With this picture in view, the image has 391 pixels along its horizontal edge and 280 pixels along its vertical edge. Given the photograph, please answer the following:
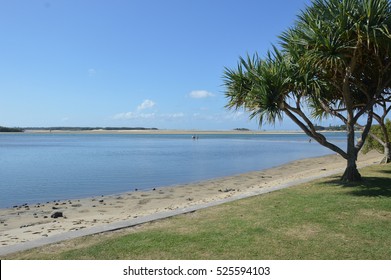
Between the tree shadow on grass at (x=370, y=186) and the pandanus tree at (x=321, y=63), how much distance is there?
46 cm

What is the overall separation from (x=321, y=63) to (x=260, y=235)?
19.1ft

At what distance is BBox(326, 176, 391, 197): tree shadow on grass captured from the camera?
30.4 feet

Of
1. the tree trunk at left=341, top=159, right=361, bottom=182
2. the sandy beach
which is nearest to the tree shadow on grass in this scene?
the tree trunk at left=341, top=159, right=361, bottom=182

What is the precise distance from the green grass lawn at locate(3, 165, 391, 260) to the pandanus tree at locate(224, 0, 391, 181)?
3153 mm

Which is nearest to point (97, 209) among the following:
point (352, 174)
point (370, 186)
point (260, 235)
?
point (260, 235)

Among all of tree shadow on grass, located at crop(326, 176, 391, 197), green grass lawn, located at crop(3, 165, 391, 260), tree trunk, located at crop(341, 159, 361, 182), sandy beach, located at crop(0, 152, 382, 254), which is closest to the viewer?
green grass lawn, located at crop(3, 165, 391, 260)

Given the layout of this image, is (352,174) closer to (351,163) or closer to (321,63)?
(351,163)

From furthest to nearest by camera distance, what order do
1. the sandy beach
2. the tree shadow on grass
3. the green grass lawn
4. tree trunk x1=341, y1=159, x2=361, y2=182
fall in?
tree trunk x1=341, y1=159, x2=361, y2=182
the tree shadow on grass
the sandy beach
the green grass lawn

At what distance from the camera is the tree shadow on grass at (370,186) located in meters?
9.26

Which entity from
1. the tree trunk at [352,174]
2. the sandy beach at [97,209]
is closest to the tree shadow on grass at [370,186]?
the tree trunk at [352,174]

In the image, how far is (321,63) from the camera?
993 centimetres

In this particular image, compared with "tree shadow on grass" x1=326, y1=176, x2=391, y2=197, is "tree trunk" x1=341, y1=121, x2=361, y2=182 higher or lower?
higher

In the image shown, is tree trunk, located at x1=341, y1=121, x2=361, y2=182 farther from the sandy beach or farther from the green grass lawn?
the green grass lawn

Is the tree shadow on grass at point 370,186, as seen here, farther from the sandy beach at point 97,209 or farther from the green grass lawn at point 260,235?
the sandy beach at point 97,209
